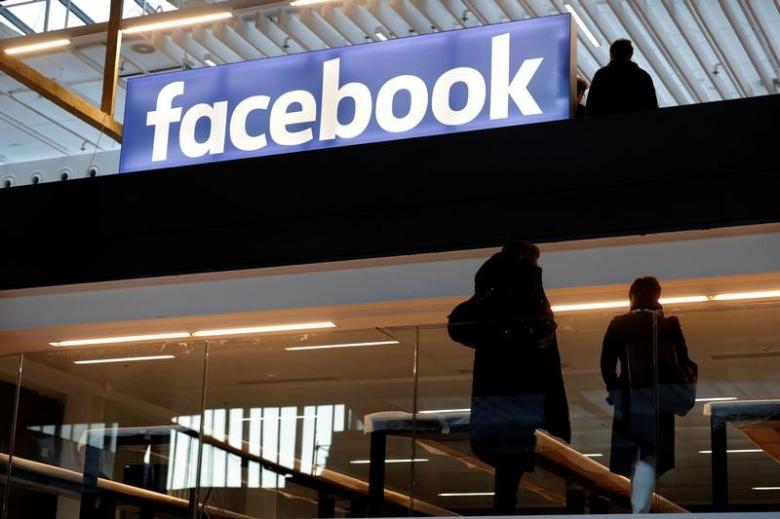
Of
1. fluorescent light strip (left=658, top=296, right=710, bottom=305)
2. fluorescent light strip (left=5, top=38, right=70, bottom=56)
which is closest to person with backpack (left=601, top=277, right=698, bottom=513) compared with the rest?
fluorescent light strip (left=658, top=296, right=710, bottom=305)

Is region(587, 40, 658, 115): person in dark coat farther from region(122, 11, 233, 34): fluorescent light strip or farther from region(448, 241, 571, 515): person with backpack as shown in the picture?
region(122, 11, 233, 34): fluorescent light strip

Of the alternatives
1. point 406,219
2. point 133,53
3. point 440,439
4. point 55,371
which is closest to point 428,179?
point 406,219

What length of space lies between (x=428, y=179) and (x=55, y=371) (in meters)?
1.98

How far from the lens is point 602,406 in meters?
4.33

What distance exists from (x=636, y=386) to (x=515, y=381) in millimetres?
465

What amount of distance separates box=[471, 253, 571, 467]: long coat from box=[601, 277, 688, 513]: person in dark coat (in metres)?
0.20

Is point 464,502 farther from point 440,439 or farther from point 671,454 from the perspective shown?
point 671,454

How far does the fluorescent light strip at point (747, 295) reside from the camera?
5.90 metres

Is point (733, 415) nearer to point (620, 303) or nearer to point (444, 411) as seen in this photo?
point (444, 411)

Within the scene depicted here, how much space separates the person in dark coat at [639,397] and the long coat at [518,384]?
199 millimetres

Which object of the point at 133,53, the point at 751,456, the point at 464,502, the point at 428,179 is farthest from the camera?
the point at 133,53

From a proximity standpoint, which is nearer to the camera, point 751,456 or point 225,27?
point 751,456

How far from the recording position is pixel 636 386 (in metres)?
4.30

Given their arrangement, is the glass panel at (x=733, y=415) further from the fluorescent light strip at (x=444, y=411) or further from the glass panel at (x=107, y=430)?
the glass panel at (x=107, y=430)
